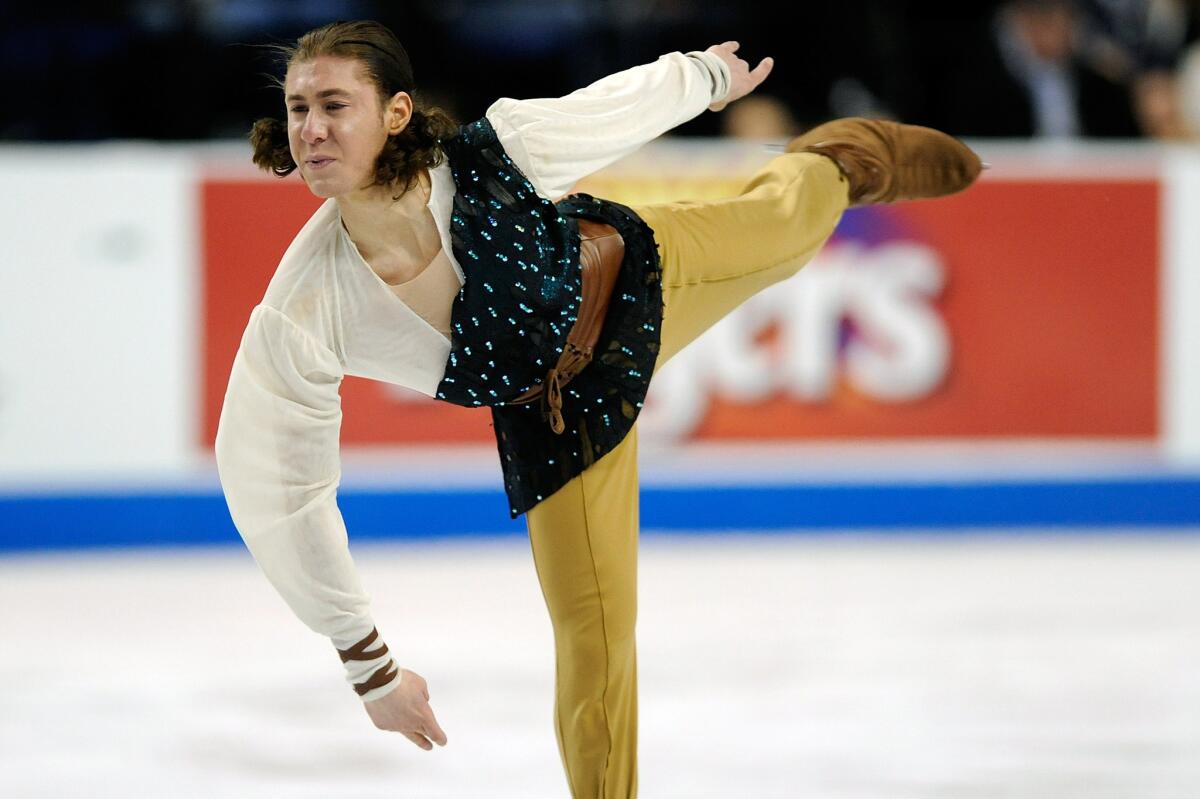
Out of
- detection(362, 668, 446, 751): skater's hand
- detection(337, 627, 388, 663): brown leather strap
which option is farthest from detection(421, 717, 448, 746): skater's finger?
detection(337, 627, 388, 663): brown leather strap

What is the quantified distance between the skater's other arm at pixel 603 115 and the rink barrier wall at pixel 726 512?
250 cm

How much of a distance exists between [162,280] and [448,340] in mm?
2670

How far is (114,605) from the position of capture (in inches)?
161

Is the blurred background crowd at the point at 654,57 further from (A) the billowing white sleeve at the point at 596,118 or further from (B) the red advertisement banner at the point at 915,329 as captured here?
(A) the billowing white sleeve at the point at 596,118

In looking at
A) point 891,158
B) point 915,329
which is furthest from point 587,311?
point 915,329

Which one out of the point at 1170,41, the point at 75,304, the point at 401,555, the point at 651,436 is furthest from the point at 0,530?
the point at 1170,41

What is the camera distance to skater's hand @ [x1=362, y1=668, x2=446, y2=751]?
80.5 inches

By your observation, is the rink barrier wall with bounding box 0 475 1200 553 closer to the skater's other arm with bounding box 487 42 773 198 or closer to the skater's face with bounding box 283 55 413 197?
the skater's other arm with bounding box 487 42 773 198

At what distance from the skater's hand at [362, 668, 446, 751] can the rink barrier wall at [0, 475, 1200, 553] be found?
2673mm

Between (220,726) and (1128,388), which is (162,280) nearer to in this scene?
(220,726)

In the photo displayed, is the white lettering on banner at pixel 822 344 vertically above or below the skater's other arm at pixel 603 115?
above

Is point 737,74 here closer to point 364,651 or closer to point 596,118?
point 596,118

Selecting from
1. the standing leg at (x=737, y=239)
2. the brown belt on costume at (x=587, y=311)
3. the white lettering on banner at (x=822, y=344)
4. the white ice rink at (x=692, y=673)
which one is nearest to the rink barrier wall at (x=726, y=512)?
the white ice rink at (x=692, y=673)

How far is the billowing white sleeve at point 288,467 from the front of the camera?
1.99 meters
